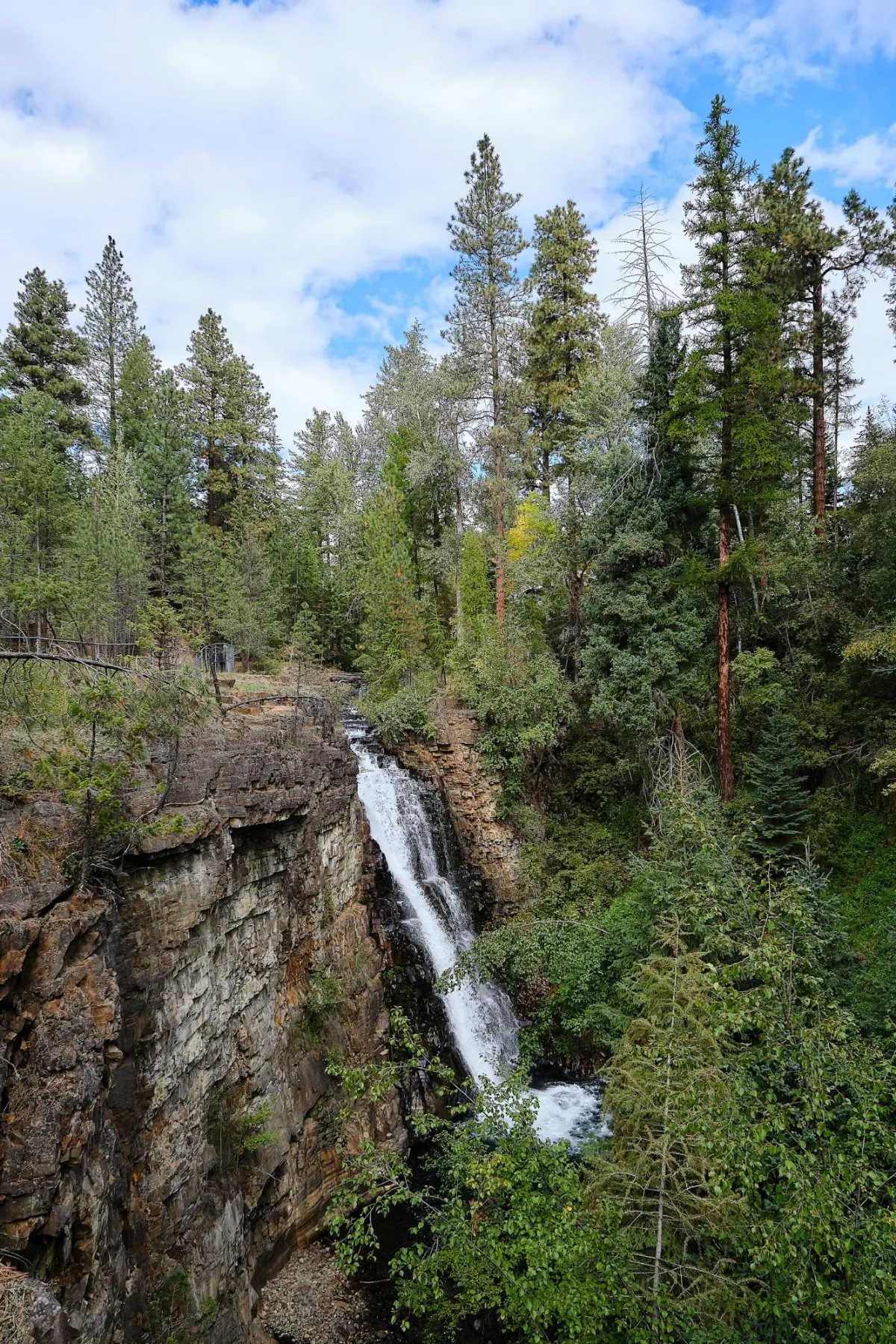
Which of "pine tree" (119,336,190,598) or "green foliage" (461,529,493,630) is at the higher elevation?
"pine tree" (119,336,190,598)

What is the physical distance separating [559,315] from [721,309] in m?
12.1

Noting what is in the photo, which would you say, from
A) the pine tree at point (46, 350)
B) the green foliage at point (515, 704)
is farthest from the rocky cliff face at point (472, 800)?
the pine tree at point (46, 350)

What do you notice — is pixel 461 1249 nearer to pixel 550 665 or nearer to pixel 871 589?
pixel 550 665

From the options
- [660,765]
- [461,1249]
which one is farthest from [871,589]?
[461,1249]

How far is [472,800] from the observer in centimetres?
1764

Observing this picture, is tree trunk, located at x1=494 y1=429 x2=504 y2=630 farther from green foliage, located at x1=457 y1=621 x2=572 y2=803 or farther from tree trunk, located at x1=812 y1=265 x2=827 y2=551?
tree trunk, located at x1=812 y1=265 x2=827 y2=551

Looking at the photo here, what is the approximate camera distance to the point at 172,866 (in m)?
7.40

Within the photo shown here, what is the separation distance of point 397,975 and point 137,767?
7.93m

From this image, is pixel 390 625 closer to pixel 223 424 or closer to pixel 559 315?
pixel 559 315

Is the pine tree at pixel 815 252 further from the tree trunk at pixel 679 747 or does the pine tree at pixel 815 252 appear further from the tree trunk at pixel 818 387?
the tree trunk at pixel 679 747

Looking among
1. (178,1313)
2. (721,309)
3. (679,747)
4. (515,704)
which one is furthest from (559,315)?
(178,1313)

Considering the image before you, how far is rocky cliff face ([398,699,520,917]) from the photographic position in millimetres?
17266

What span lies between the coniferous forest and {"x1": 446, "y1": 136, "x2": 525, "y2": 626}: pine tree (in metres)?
0.10

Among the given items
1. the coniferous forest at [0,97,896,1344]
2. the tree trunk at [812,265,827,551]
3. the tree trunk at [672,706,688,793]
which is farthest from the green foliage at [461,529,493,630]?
the tree trunk at [812,265,827,551]
